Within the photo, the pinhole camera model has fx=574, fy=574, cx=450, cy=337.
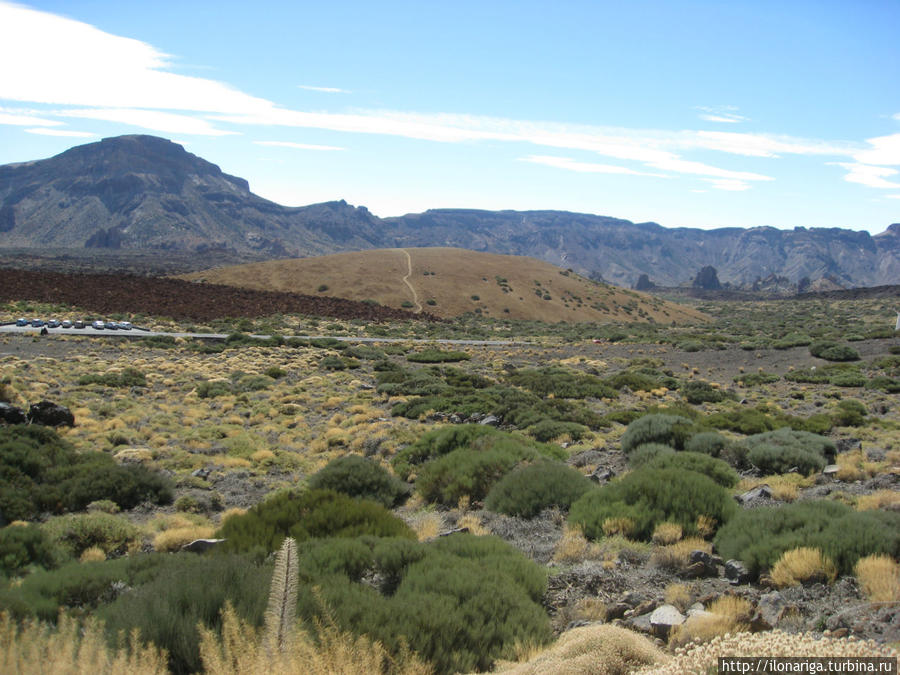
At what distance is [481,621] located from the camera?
463cm

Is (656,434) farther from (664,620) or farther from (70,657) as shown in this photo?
(70,657)

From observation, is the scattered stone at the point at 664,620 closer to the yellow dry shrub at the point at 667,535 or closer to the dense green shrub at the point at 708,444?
the yellow dry shrub at the point at 667,535

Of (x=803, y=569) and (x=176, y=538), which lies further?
(x=176, y=538)

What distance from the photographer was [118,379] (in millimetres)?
22125

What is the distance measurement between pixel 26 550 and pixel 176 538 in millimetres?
1633

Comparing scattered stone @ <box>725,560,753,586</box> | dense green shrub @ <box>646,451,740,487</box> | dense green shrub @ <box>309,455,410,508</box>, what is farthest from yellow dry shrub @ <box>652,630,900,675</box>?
dense green shrub @ <box>309,455,410,508</box>

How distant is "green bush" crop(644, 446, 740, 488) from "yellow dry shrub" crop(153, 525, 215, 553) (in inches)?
274

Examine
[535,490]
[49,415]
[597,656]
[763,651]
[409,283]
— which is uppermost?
[409,283]

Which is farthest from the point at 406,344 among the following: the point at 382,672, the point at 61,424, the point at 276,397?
the point at 382,672

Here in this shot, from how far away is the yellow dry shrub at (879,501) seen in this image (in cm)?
745

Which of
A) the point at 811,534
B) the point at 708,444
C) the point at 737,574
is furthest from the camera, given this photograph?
the point at 708,444

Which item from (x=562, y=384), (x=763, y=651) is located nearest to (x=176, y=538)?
(x=763, y=651)

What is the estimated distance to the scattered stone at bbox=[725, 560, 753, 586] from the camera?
5844 millimetres

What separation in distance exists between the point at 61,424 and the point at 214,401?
5694 mm
